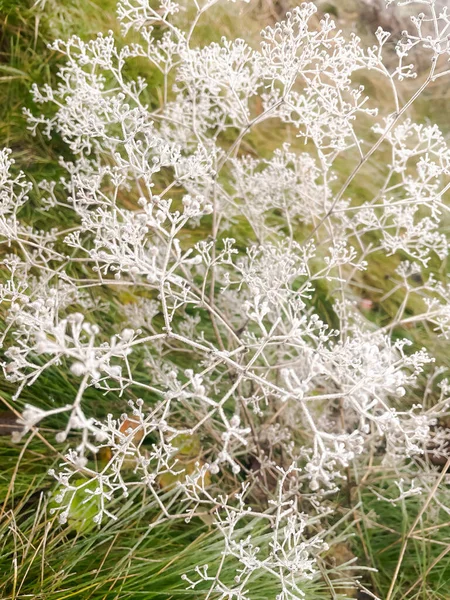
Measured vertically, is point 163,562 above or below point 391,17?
below

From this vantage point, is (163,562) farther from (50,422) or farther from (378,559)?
(378,559)

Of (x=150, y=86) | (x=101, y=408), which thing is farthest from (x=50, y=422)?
(x=150, y=86)

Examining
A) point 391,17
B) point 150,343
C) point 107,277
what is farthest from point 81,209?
point 391,17

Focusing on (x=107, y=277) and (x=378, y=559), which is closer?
(x=378, y=559)

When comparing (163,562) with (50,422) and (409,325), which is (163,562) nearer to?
(50,422)

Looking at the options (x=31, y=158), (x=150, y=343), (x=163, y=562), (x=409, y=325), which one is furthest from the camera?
(x=409, y=325)

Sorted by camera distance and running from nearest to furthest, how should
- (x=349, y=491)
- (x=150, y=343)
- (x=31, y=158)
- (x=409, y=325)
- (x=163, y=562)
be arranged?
(x=163, y=562) → (x=349, y=491) → (x=150, y=343) → (x=31, y=158) → (x=409, y=325)

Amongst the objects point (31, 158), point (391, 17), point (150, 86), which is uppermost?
point (391, 17)
